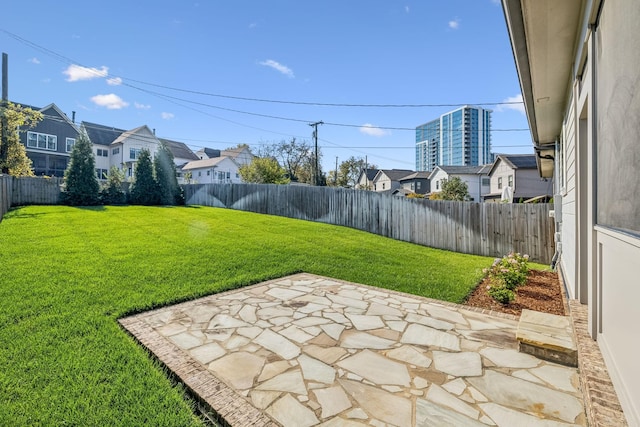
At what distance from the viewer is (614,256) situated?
1.64m

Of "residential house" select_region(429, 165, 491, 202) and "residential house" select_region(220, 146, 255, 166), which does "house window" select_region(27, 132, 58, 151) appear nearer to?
"residential house" select_region(220, 146, 255, 166)

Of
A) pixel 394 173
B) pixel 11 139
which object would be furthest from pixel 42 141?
pixel 394 173

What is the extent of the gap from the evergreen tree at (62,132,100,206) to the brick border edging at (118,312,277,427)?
1514 centimetres

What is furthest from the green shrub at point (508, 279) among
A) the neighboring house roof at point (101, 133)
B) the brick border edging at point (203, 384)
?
the neighboring house roof at point (101, 133)

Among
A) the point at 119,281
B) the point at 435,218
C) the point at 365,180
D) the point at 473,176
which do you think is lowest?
the point at 119,281

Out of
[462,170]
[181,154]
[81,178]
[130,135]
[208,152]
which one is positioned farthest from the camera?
[208,152]

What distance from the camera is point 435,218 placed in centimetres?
945

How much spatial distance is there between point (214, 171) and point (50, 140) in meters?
13.6

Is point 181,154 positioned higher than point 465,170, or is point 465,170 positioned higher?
point 181,154

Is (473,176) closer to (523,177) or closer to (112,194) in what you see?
(523,177)

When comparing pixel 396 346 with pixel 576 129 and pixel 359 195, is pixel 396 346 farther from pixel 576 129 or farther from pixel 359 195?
pixel 359 195

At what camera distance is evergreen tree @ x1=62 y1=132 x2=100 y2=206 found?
14.6m

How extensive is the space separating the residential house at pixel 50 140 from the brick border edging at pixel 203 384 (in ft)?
98.3

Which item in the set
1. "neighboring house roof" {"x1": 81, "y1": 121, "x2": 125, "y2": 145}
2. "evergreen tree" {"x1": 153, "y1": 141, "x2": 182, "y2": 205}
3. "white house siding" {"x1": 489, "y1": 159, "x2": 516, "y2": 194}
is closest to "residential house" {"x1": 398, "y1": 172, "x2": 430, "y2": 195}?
"white house siding" {"x1": 489, "y1": 159, "x2": 516, "y2": 194}
